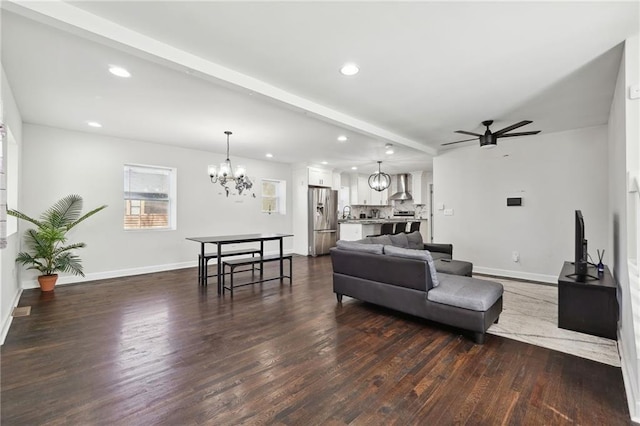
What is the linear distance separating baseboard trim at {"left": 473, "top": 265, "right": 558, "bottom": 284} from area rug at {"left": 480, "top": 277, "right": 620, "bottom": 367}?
87 cm

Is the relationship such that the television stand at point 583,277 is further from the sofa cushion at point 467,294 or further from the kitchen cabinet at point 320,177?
the kitchen cabinet at point 320,177

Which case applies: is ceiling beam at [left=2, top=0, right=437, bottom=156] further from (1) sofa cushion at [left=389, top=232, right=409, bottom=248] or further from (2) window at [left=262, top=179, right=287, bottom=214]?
(2) window at [left=262, top=179, right=287, bottom=214]

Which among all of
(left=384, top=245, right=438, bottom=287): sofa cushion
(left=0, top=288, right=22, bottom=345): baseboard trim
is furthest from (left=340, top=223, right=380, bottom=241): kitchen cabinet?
(left=0, top=288, right=22, bottom=345): baseboard trim

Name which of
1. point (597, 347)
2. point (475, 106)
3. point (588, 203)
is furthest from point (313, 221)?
point (597, 347)

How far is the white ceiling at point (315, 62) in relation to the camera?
1971 millimetres

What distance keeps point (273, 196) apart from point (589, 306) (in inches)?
263

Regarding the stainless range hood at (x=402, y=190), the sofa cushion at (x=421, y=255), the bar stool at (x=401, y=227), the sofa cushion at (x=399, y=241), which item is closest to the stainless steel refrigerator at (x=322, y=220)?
the bar stool at (x=401, y=227)

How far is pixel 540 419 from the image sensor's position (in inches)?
67.4

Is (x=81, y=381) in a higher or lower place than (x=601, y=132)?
lower

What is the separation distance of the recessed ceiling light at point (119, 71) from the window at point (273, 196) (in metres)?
4.90

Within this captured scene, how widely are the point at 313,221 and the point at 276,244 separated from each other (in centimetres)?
120

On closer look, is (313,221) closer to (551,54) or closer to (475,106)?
(475,106)

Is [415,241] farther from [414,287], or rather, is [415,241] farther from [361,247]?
[414,287]

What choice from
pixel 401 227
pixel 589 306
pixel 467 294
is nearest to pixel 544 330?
pixel 589 306
